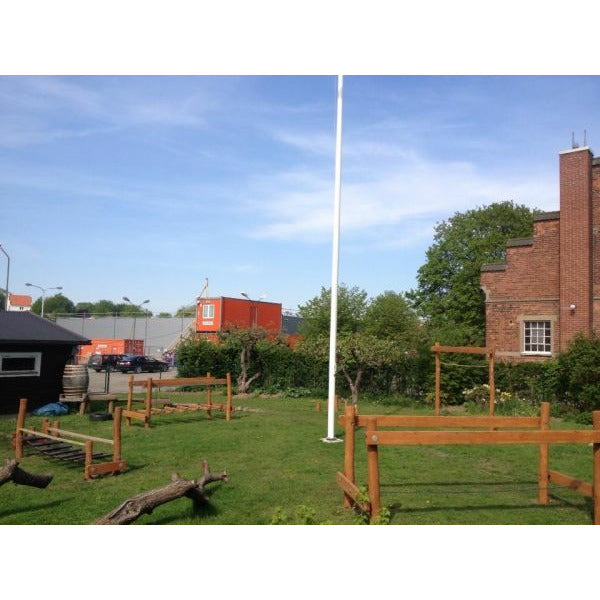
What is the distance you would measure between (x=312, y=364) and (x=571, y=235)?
11.5 m

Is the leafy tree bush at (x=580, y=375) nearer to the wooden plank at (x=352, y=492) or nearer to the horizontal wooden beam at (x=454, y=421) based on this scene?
the horizontal wooden beam at (x=454, y=421)

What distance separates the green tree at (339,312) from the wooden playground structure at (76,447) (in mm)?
26343

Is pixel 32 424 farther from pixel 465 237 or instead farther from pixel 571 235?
pixel 465 237

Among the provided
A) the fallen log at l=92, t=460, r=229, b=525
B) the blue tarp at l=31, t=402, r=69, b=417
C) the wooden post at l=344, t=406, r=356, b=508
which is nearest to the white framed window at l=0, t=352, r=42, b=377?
the blue tarp at l=31, t=402, r=69, b=417

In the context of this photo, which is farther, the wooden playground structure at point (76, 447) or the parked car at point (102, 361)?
the parked car at point (102, 361)

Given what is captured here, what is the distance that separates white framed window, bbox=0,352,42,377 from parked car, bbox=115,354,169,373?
2771cm

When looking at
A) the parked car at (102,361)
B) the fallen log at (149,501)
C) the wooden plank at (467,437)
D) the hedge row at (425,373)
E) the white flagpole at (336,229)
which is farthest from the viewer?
the parked car at (102,361)

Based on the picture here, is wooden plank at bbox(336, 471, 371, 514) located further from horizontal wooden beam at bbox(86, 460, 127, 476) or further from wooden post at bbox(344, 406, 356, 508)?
horizontal wooden beam at bbox(86, 460, 127, 476)

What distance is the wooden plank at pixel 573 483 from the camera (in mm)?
6637

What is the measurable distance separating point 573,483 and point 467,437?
1.96m

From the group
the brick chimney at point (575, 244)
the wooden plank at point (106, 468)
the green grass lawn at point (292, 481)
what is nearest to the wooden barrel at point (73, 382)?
the green grass lawn at point (292, 481)

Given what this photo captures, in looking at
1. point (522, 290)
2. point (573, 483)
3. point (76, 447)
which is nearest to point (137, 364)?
point (522, 290)

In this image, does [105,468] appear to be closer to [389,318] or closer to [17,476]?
[17,476]

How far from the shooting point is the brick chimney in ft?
66.0
